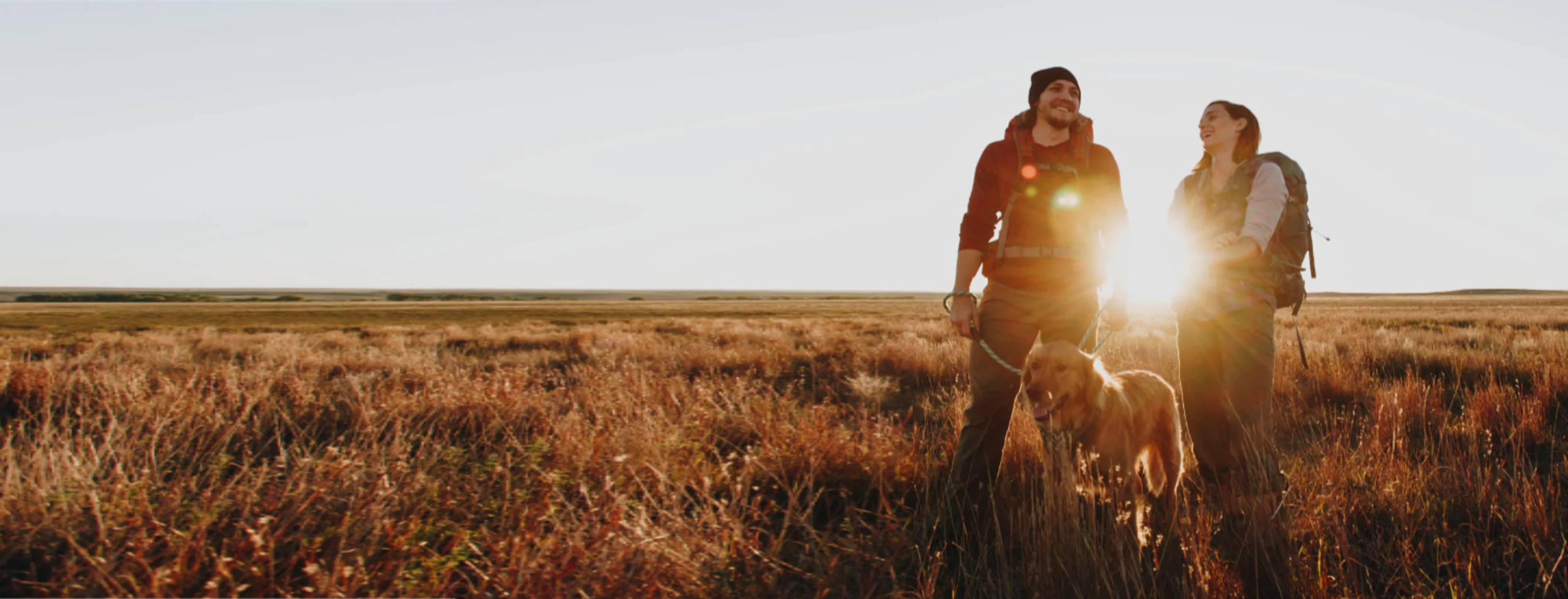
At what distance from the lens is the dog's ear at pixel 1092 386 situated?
3.18 meters

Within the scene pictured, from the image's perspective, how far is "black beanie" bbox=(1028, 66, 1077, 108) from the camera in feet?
10.6

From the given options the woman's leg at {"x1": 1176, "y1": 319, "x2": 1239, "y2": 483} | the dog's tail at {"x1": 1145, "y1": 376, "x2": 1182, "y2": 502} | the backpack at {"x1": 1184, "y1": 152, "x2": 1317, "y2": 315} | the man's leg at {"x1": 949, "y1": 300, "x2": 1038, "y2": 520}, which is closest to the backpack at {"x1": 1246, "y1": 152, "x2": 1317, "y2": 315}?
the backpack at {"x1": 1184, "y1": 152, "x2": 1317, "y2": 315}

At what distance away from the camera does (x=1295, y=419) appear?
19.0ft

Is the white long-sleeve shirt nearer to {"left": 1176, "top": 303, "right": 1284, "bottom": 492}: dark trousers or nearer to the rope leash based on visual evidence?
{"left": 1176, "top": 303, "right": 1284, "bottom": 492}: dark trousers

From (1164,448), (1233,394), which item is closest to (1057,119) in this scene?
(1233,394)

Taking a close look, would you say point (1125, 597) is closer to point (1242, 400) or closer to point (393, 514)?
point (1242, 400)

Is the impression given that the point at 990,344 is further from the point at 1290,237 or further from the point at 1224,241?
the point at 1290,237

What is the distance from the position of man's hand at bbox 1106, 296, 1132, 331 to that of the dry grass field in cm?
74

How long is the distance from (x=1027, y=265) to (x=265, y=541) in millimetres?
3336

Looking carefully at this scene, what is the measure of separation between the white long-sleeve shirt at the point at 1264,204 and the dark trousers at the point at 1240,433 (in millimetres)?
404

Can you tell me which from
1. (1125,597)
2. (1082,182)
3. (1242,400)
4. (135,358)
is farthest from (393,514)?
(135,358)

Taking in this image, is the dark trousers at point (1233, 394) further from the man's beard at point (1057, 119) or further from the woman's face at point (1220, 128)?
the man's beard at point (1057, 119)

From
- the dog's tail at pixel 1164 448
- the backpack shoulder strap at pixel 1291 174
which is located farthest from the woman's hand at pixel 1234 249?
the dog's tail at pixel 1164 448

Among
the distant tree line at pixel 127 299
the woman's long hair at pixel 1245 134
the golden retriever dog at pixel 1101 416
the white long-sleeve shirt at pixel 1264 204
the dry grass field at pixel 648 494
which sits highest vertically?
the woman's long hair at pixel 1245 134
